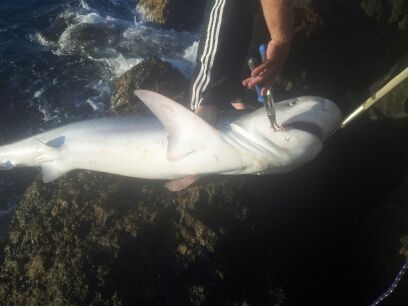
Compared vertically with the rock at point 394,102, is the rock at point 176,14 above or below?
below

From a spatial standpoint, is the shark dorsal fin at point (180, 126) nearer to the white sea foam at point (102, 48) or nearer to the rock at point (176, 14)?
the white sea foam at point (102, 48)

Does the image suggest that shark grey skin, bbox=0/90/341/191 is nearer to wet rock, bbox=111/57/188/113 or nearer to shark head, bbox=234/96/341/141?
shark head, bbox=234/96/341/141

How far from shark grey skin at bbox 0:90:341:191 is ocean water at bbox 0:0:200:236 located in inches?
85.0

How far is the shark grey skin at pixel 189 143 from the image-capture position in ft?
8.21

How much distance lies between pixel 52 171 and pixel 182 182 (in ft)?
4.22

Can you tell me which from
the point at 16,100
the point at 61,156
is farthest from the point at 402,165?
the point at 16,100

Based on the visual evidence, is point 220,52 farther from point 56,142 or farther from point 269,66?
point 56,142

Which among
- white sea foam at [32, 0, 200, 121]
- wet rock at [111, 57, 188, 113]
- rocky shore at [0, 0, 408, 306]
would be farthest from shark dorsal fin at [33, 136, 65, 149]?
white sea foam at [32, 0, 200, 121]

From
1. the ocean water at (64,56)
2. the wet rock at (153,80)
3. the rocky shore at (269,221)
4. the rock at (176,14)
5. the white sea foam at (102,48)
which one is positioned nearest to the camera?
the rocky shore at (269,221)


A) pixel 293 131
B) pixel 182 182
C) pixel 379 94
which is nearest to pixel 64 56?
pixel 182 182

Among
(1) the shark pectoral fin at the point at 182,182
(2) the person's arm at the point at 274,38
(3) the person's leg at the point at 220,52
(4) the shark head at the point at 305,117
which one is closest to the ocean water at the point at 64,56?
(1) the shark pectoral fin at the point at 182,182

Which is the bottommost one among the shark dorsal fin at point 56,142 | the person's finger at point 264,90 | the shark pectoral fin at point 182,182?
the shark dorsal fin at point 56,142

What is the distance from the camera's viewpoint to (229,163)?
2.66 m

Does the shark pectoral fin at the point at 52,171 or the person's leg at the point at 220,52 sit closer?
the person's leg at the point at 220,52
